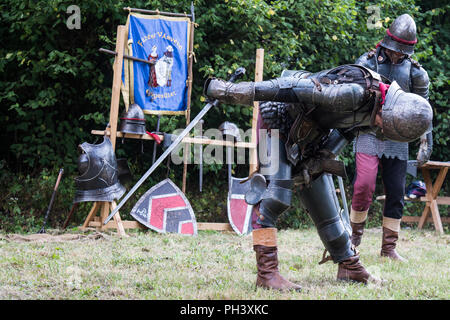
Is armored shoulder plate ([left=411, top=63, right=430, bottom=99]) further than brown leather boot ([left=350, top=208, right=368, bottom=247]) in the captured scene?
No

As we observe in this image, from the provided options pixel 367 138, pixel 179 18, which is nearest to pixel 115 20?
pixel 179 18

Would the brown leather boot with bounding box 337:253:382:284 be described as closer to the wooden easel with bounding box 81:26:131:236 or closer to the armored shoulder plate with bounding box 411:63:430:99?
the armored shoulder plate with bounding box 411:63:430:99

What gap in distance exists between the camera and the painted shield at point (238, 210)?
607 centimetres

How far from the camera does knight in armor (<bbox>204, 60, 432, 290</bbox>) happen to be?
2.71 meters

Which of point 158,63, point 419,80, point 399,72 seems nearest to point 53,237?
point 158,63

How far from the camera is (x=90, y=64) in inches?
268

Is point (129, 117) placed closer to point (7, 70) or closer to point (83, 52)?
point (83, 52)

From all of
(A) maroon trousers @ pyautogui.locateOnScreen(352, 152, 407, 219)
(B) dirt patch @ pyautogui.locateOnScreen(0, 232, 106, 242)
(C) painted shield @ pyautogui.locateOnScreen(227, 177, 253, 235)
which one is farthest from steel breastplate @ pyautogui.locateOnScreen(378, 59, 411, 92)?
(B) dirt patch @ pyautogui.locateOnScreen(0, 232, 106, 242)

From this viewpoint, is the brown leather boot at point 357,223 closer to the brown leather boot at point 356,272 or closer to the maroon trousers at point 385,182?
the maroon trousers at point 385,182

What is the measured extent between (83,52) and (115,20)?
1.88 feet

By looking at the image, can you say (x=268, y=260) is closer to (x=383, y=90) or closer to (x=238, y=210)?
(x=383, y=90)

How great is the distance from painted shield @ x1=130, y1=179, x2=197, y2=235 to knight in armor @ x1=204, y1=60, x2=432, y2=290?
2630 millimetres

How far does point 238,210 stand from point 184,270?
8.16 ft

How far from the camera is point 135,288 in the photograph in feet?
10.1
